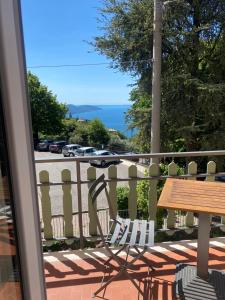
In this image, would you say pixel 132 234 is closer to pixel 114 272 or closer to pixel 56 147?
pixel 114 272

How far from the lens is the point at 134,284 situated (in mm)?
2309

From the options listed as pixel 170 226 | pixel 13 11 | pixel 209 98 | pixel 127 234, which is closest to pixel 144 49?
pixel 209 98

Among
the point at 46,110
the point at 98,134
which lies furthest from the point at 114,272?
the point at 46,110

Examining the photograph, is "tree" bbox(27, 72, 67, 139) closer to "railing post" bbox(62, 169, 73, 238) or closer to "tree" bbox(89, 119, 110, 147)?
"tree" bbox(89, 119, 110, 147)

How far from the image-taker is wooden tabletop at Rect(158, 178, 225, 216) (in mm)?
2061

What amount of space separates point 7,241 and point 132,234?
166cm

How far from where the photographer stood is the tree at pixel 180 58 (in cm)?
1161

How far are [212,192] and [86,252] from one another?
1286 millimetres

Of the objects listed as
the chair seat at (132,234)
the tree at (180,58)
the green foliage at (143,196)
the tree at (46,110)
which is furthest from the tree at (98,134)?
the chair seat at (132,234)

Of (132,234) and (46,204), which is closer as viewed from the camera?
(132,234)

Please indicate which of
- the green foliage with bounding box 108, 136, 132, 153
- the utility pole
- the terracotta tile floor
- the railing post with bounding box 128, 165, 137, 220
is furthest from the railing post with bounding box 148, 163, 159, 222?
the green foliage with bounding box 108, 136, 132, 153

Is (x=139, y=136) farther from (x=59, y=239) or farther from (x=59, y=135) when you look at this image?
(x=59, y=135)

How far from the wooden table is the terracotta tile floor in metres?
0.33

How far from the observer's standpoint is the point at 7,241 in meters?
0.79
